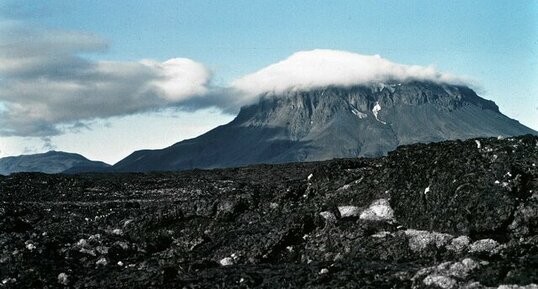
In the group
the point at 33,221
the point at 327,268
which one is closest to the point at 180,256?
the point at 327,268

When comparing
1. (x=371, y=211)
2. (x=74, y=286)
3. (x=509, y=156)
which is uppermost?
(x=509, y=156)

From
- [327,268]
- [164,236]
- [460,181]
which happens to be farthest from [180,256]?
[460,181]

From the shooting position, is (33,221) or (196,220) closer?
(196,220)

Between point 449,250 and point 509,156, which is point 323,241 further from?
point 509,156

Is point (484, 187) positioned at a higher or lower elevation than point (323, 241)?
higher

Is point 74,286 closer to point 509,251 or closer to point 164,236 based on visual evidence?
point 164,236

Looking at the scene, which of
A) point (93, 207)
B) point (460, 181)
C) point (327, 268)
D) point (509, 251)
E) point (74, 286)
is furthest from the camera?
point (93, 207)

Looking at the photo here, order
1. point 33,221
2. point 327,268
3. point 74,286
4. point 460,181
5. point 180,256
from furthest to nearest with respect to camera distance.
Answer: point 33,221 < point 180,256 < point 460,181 < point 74,286 < point 327,268
